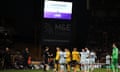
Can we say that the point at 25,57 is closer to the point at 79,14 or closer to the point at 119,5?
the point at 79,14

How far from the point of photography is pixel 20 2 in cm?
4091

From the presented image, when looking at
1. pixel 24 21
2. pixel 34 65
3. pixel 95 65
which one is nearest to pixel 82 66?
pixel 95 65

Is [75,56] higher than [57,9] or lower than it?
lower

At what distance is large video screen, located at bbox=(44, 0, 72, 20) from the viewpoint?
41219 millimetres

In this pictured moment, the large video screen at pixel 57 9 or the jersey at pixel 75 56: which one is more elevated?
the large video screen at pixel 57 9

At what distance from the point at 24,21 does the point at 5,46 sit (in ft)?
8.76

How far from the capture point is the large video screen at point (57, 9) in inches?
1623

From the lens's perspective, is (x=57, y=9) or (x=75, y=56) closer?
(x=75, y=56)

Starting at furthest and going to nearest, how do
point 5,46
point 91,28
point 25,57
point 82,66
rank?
point 91,28
point 5,46
point 25,57
point 82,66

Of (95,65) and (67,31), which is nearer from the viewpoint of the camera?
(95,65)

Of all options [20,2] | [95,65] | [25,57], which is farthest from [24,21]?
[95,65]

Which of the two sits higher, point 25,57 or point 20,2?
point 20,2

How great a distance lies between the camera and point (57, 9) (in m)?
41.6

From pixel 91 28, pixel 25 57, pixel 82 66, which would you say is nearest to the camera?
pixel 82 66
